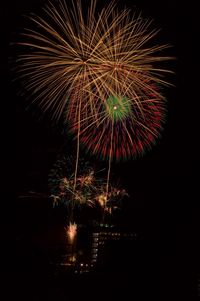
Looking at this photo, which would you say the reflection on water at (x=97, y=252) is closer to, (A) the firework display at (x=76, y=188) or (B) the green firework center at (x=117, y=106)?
(B) the green firework center at (x=117, y=106)

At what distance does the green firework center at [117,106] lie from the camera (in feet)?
31.2

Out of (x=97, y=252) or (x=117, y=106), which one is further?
(x=117, y=106)

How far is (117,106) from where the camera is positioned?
986cm

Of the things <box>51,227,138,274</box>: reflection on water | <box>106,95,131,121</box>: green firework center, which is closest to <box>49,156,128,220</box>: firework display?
<box>106,95,131,121</box>: green firework center

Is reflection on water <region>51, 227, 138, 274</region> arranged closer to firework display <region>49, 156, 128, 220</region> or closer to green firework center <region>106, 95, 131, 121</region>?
green firework center <region>106, 95, 131, 121</region>

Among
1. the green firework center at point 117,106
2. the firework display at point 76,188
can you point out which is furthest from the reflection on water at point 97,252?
the firework display at point 76,188

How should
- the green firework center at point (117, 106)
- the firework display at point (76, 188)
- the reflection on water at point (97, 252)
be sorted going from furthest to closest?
1. the firework display at point (76, 188)
2. the green firework center at point (117, 106)
3. the reflection on water at point (97, 252)

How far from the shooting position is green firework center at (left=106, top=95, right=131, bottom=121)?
952cm

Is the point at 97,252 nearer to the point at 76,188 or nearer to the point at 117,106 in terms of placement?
the point at 117,106

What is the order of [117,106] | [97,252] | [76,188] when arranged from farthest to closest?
[76,188]
[117,106]
[97,252]

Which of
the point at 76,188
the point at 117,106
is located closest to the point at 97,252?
the point at 117,106

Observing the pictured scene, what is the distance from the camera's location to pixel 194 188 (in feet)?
44.9

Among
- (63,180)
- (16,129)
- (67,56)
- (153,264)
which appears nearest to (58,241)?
(63,180)

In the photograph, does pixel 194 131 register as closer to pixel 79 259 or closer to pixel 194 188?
pixel 194 188
